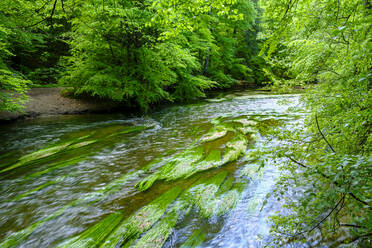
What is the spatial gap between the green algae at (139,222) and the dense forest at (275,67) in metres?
1.64

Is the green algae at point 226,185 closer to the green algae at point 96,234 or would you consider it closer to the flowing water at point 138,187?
the flowing water at point 138,187

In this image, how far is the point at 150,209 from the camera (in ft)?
9.99

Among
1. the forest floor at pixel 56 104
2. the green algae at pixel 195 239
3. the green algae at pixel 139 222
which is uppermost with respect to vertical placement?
the forest floor at pixel 56 104

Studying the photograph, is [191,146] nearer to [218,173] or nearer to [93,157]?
[218,173]

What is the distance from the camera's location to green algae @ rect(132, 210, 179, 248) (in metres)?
2.46

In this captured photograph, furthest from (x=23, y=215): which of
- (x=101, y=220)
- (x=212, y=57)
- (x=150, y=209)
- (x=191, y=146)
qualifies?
(x=212, y=57)

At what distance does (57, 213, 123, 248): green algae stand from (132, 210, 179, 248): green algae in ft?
1.65

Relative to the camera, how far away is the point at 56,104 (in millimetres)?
10859

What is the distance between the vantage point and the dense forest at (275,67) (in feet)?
5.95

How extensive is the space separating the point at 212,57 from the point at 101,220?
62.8ft

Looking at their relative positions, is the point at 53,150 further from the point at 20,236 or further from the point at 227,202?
the point at 227,202

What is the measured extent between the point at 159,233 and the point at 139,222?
357 mm

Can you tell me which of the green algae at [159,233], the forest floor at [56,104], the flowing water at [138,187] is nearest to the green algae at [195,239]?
the flowing water at [138,187]

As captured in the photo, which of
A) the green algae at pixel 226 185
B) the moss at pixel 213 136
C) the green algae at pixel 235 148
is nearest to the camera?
the green algae at pixel 226 185
